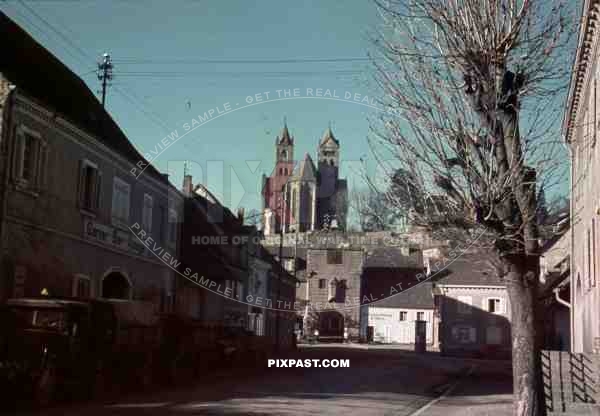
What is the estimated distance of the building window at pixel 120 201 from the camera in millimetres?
26328

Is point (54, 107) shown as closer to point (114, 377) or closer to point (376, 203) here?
point (114, 377)

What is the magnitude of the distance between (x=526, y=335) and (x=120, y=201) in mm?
17468

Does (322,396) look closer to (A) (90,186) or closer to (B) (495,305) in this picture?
(A) (90,186)

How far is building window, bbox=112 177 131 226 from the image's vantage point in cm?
2633

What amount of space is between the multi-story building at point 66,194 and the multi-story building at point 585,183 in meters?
12.9

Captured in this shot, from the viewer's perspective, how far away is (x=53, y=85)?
949 inches

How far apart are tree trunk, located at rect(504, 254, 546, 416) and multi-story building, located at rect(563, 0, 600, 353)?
180 inches

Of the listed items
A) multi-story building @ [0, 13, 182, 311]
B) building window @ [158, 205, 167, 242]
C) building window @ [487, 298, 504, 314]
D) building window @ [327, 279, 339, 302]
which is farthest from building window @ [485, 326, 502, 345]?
building window @ [158, 205, 167, 242]

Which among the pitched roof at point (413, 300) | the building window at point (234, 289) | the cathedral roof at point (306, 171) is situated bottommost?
the building window at point (234, 289)

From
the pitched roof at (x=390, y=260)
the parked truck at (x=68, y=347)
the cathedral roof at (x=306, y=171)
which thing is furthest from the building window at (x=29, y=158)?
the cathedral roof at (x=306, y=171)

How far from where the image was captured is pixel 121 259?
26719mm

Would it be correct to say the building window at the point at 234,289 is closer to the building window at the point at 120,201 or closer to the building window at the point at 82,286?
the building window at the point at 120,201

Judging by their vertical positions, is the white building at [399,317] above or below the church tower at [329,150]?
below

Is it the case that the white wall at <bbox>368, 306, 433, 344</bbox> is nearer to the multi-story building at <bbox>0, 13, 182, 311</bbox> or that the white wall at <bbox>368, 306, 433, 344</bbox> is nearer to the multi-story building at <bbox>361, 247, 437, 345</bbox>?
the multi-story building at <bbox>361, 247, 437, 345</bbox>
